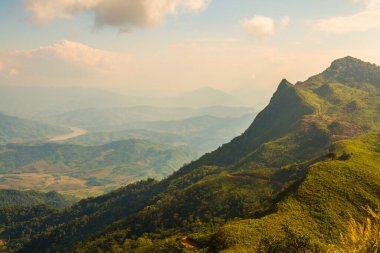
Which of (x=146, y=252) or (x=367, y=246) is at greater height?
(x=367, y=246)

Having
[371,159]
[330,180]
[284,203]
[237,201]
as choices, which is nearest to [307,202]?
[284,203]

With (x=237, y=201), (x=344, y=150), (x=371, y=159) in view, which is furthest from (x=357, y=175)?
(x=237, y=201)

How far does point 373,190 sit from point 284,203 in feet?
121

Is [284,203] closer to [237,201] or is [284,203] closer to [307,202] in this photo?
[307,202]

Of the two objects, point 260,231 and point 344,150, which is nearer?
point 260,231

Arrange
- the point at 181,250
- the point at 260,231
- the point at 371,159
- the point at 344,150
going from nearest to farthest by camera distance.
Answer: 1. the point at 260,231
2. the point at 181,250
3. the point at 371,159
4. the point at 344,150

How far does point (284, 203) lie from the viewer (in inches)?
4884

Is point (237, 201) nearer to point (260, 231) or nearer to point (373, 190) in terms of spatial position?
point (373, 190)

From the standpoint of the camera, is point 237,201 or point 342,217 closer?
point 342,217

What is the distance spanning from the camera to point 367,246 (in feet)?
171

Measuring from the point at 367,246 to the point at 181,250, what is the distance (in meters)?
87.6

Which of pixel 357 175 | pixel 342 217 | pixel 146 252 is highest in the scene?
pixel 357 175

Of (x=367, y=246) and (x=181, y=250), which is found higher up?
(x=367, y=246)

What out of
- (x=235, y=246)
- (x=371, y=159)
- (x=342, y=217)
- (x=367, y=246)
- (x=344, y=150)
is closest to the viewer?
(x=367, y=246)
